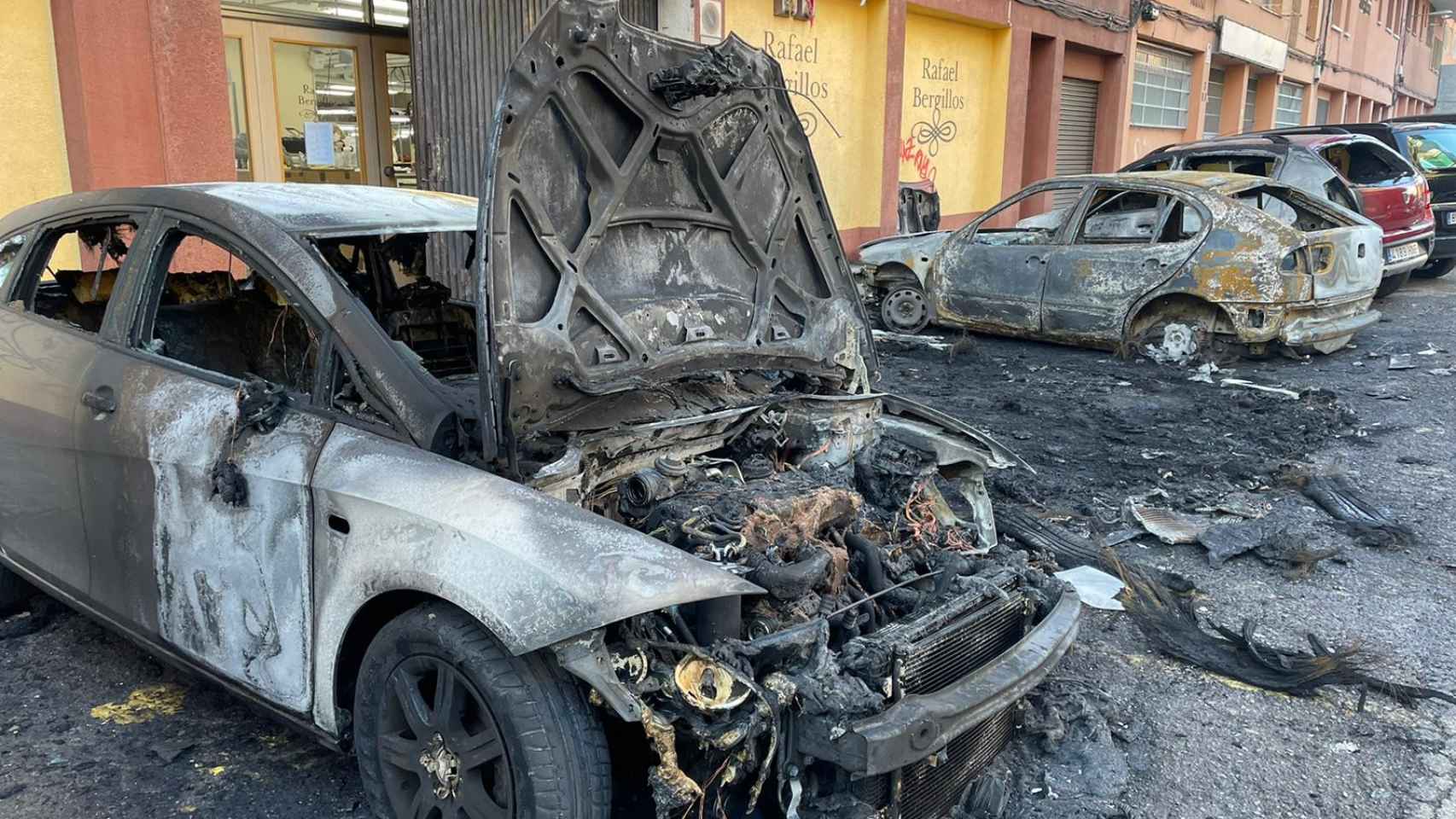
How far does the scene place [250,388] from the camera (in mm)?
2744

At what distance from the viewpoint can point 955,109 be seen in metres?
15.4

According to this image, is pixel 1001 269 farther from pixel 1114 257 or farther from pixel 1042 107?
pixel 1042 107

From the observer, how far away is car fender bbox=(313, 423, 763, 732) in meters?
2.22

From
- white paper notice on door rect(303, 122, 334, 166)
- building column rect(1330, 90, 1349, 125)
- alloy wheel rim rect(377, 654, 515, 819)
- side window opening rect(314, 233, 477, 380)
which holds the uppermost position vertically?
building column rect(1330, 90, 1349, 125)

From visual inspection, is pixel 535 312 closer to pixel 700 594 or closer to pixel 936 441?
pixel 700 594

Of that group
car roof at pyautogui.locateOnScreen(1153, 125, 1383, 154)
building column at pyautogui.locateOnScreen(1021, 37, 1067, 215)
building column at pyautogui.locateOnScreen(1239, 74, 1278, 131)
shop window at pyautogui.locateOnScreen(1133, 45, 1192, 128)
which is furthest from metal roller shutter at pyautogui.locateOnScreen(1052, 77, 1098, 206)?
building column at pyautogui.locateOnScreen(1239, 74, 1278, 131)

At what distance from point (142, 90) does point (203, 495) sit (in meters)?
5.02

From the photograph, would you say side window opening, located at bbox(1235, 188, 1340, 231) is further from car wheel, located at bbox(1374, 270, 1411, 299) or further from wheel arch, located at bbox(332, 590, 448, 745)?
wheel arch, located at bbox(332, 590, 448, 745)

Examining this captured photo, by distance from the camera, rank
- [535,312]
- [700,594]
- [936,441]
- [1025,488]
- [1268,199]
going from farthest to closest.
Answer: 1. [1268,199]
2. [1025,488]
3. [936,441]
4. [535,312]
5. [700,594]

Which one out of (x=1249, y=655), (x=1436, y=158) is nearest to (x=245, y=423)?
(x=1249, y=655)

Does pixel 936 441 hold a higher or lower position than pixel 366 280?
lower

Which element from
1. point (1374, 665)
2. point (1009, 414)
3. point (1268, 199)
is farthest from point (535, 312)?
point (1268, 199)

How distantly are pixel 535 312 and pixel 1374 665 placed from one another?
320 centimetres

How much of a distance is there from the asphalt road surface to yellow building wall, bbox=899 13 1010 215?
30.9 feet
